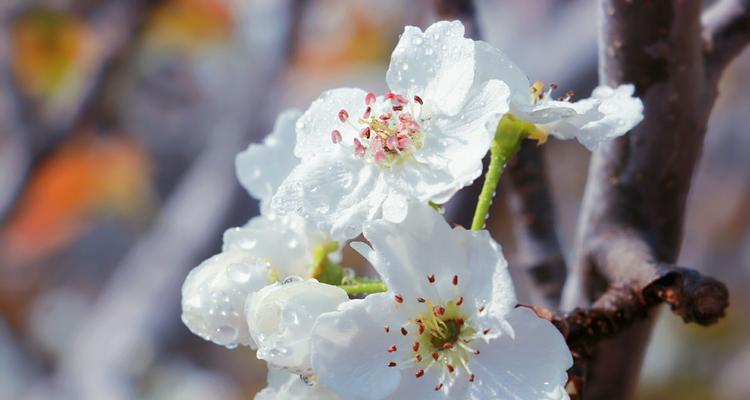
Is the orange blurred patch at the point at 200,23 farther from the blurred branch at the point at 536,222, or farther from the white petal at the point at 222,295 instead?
the white petal at the point at 222,295

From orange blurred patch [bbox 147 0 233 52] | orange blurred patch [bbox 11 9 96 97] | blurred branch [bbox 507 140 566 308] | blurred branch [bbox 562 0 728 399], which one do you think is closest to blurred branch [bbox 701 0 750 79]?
blurred branch [bbox 562 0 728 399]

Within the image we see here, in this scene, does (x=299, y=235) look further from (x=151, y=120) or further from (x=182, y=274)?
(x=151, y=120)

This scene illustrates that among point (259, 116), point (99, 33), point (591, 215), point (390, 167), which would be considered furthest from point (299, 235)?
point (99, 33)

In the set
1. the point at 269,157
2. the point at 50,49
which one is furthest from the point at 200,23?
the point at 269,157

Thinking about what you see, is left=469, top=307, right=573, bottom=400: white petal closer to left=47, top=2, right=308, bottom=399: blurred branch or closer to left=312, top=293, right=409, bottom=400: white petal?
left=312, top=293, right=409, bottom=400: white petal

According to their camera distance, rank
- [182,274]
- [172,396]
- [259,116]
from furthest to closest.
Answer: [172,396] < [259,116] < [182,274]

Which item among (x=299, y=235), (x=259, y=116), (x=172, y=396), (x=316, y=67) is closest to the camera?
(x=299, y=235)

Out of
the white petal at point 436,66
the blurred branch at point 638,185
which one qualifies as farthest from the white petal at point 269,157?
the blurred branch at point 638,185
